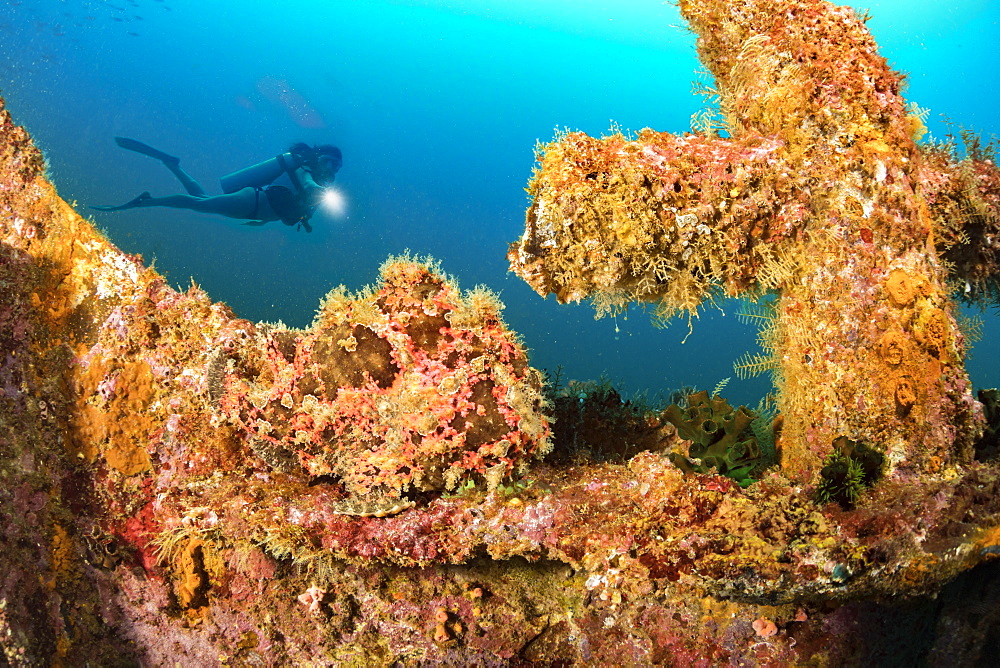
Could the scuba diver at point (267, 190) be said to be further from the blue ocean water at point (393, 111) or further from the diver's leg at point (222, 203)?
the blue ocean water at point (393, 111)

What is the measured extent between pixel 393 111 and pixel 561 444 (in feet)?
255

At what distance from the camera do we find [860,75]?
2.94m

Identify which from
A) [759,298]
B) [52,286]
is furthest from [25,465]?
[759,298]

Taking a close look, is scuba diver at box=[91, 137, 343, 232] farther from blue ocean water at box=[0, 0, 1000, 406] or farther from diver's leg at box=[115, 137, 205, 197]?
blue ocean water at box=[0, 0, 1000, 406]

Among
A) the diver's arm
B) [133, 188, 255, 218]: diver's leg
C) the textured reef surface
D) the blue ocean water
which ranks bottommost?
the textured reef surface

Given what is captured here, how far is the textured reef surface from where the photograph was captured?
2.48 metres

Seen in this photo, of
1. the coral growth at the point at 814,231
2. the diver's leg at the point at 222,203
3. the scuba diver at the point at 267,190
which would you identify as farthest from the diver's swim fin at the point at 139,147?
the coral growth at the point at 814,231

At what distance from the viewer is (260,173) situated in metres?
12.6

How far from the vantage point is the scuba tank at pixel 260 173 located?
12.3 m

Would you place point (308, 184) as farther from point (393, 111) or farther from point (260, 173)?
point (393, 111)

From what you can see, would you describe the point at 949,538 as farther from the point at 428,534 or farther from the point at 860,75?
the point at 860,75

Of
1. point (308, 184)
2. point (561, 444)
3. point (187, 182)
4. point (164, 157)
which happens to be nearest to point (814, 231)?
point (561, 444)

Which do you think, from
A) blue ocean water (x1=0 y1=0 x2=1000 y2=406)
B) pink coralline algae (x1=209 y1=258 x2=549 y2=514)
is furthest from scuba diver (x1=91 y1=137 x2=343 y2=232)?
blue ocean water (x1=0 y1=0 x2=1000 y2=406)

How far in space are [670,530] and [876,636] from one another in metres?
1.44
